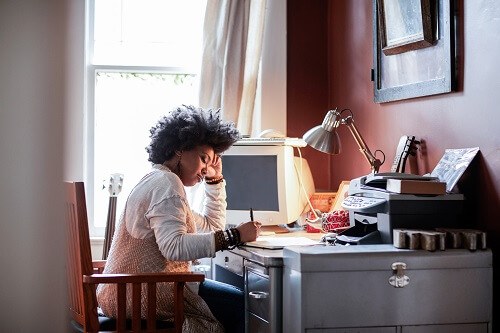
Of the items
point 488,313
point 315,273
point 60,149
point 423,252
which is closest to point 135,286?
point 315,273

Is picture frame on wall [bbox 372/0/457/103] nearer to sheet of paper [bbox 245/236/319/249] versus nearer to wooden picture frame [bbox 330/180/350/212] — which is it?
wooden picture frame [bbox 330/180/350/212]

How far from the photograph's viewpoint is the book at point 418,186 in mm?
2137

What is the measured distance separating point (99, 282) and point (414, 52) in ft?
4.72

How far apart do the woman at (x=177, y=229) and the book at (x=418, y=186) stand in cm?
53

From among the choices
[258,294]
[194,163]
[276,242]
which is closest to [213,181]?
[194,163]

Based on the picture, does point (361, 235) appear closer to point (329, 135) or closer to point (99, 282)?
point (329, 135)

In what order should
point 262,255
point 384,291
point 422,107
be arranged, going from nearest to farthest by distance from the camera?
point 384,291
point 262,255
point 422,107

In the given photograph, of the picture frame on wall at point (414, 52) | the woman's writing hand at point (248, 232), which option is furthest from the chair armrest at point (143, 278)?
the picture frame on wall at point (414, 52)

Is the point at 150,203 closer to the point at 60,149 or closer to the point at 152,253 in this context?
the point at 152,253

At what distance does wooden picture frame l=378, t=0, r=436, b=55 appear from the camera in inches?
99.1

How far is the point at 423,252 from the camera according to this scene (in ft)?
6.54

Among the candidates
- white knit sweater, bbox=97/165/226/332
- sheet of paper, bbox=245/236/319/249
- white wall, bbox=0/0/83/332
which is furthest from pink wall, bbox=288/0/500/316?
white wall, bbox=0/0/83/332

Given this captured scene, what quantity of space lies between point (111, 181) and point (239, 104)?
75 centimetres

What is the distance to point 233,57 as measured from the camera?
355 cm
